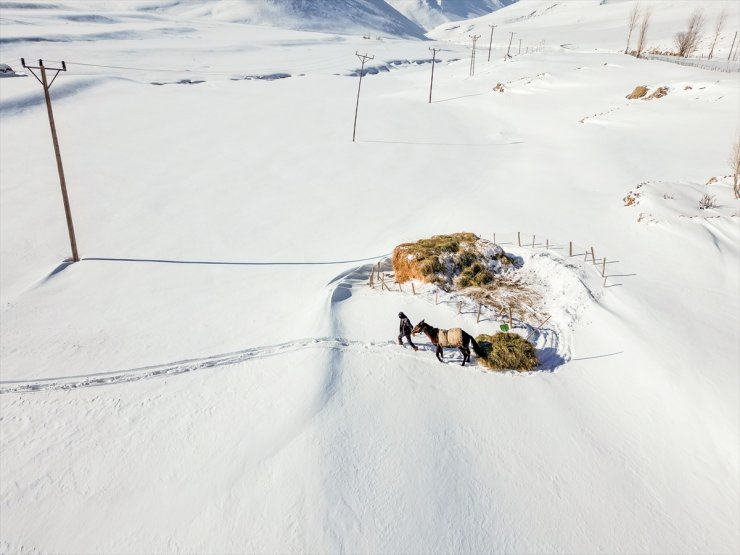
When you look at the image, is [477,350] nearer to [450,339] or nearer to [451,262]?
[450,339]

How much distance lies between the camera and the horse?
40.1 ft

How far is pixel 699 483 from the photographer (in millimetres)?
10023

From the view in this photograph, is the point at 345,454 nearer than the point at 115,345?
Yes

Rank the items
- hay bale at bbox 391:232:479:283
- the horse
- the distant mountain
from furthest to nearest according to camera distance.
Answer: the distant mountain → hay bale at bbox 391:232:479:283 → the horse

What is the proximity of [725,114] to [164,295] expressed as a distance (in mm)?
49713

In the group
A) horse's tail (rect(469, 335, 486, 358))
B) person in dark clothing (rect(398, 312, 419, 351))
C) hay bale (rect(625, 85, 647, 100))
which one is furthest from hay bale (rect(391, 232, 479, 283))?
hay bale (rect(625, 85, 647, 100))

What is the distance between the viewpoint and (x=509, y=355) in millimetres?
12594

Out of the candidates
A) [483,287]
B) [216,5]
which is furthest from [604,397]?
[216,5]

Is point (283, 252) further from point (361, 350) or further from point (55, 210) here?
point (55, 210)

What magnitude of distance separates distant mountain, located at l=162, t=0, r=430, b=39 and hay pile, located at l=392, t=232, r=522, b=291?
17573 centimetres

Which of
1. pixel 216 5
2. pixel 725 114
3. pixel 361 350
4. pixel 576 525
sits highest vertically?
pixel 216 5

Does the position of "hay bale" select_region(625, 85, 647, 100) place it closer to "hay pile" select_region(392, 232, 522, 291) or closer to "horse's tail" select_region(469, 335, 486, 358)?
"hay pile" select_region(392, 232, 522, 291)

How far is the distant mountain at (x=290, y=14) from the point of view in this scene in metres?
161

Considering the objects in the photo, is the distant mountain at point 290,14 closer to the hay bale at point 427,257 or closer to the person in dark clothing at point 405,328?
the hay bale at point 427,257
